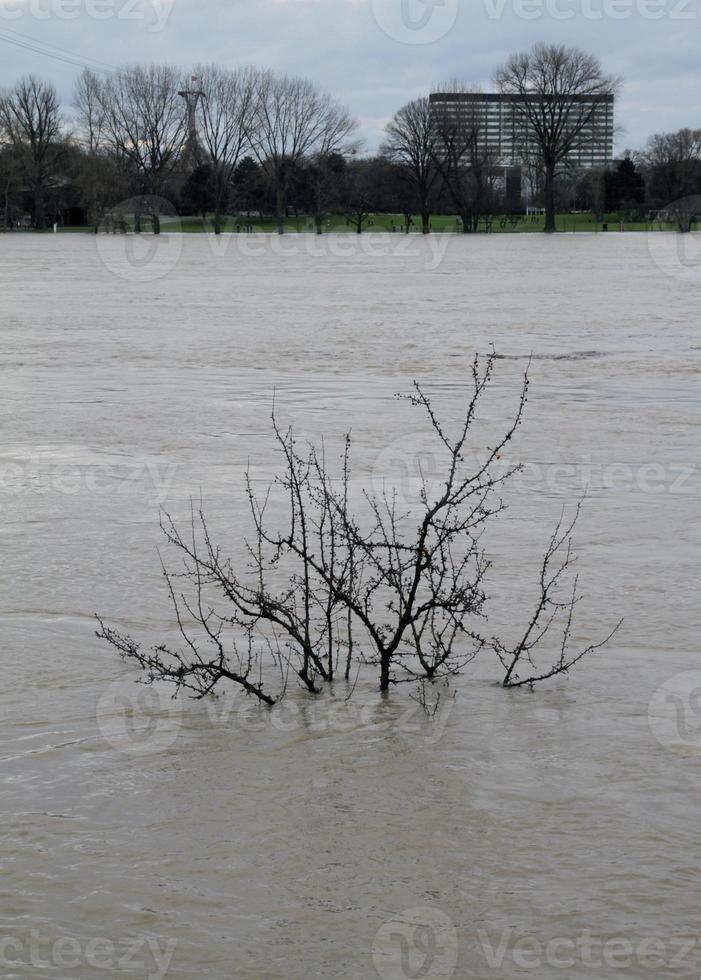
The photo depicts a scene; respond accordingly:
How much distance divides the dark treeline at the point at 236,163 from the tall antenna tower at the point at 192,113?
12 centimetres

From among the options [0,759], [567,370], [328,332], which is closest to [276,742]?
[0,759]

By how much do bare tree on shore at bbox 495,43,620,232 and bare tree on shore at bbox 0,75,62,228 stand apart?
4066 centimetres

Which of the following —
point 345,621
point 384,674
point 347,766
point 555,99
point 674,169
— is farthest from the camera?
point 674,169

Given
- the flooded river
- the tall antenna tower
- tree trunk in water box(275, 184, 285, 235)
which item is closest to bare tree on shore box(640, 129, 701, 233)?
tree trunk in water box(275, 184, 285, 235)

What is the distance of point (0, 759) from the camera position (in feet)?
18.2

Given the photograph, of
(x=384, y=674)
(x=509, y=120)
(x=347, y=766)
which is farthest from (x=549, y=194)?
(x=347, y=766)

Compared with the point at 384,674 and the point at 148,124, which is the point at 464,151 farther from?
the point at 384,674

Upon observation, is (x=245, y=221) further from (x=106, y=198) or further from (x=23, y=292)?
(x=23, y=292)

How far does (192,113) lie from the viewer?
11806 centimetres

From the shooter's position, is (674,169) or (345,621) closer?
→ (345,621)

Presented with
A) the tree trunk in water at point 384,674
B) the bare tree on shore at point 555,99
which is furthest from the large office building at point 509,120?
the tree trunk in water at point 384,674

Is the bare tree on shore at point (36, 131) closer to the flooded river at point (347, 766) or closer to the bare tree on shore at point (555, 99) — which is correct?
the bare tree on shore at point (555, 99)

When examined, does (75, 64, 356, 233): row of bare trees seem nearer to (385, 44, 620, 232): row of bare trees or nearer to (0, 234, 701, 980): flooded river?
(385, 44, 620, 232): row of bare trees

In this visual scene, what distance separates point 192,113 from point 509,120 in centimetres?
2805
